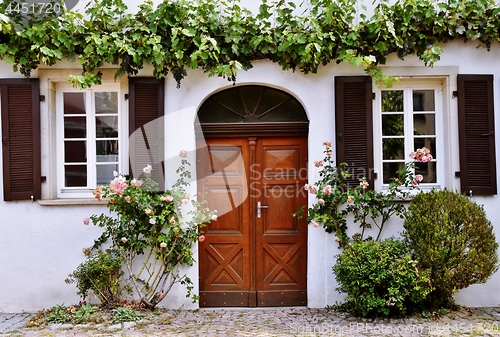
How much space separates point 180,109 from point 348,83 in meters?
2.16

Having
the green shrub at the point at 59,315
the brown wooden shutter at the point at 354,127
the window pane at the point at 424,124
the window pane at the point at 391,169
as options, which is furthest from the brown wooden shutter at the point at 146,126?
the window pane at the point at 424,124

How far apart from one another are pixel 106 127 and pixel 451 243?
14.6 feet

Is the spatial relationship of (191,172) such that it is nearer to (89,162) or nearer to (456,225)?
(89,162)

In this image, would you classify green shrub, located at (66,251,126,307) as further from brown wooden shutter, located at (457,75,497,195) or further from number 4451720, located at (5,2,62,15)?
brown wooden shutter, located at (457,75,497,195)

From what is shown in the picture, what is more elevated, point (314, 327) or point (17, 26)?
point (17, 26)

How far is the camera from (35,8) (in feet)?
20.0

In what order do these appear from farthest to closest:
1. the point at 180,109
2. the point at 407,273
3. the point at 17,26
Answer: the point at 180,109 → the point at 17,26 → the point at 407,273

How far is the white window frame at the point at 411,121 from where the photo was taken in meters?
6.45

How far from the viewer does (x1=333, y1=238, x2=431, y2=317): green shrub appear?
5.34 metres

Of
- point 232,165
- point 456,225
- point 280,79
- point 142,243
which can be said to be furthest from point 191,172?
point 456,225

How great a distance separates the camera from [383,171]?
649 cm

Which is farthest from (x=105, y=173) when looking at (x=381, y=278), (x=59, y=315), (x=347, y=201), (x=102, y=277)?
(x=381, y=278)

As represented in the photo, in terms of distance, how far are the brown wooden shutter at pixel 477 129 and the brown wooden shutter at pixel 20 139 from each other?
5358 millimetres

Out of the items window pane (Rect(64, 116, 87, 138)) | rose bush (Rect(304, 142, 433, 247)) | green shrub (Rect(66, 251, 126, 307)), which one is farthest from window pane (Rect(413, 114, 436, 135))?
window pane (Rect(64, 116, 87, 138))
